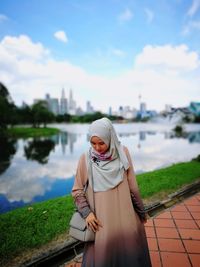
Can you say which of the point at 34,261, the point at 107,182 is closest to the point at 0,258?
the point at 34,261

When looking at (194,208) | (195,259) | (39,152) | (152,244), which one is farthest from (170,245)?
(39,152)

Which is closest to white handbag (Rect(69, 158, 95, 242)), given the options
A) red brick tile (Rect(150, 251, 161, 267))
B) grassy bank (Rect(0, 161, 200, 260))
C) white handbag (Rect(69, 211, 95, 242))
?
white handbag (Rect(69, 211, 95, 242))

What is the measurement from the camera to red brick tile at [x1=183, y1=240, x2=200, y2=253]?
2635 millimetres

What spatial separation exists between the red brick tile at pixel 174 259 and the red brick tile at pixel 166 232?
1.24ft

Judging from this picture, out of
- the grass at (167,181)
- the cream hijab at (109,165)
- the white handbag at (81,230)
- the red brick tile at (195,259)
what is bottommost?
the grass at (167,181)

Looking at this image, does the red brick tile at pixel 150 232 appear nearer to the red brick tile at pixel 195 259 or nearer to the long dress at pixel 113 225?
the red brick tile at pixel 195 259

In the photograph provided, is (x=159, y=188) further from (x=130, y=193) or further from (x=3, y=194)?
(x=3, y=194)

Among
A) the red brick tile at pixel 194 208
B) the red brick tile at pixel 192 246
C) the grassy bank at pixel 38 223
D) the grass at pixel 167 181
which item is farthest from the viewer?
the grass at pixel 167 181

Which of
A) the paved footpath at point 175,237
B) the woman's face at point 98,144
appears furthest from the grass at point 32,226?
the woman's face at point 98,144

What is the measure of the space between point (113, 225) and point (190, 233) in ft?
6.44

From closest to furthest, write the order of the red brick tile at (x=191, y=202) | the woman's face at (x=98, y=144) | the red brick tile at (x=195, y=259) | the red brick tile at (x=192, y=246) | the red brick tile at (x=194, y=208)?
the woman's face at (x=98, y=144), the red brick tile at (x=195, y=259), the red brick tile at (x=192, y=246), the red brick tile at (x=194, y=208), the red brick tile at (x=191, y=202)

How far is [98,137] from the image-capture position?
1506mm

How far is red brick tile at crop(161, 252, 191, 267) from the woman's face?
171 centimetres

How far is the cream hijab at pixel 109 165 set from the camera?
1540 mm
